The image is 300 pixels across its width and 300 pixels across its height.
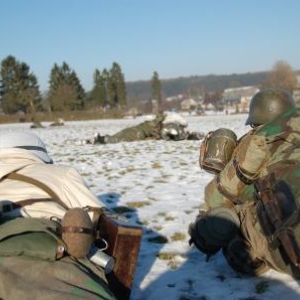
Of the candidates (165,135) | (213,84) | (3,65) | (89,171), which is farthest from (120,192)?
(213,84)

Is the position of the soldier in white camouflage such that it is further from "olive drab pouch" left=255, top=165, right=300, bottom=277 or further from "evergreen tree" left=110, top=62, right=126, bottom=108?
"evergreen tree" left=110, top=62, right=126, bottom=108

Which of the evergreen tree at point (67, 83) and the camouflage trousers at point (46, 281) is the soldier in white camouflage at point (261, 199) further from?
the evergreen tree at point (67, 83)

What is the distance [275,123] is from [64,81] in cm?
7382

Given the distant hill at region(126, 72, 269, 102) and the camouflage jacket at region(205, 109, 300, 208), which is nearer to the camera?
the camouflage jacket at region(205, 109, 300, 208)

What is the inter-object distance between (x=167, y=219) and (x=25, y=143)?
2309 millimetres

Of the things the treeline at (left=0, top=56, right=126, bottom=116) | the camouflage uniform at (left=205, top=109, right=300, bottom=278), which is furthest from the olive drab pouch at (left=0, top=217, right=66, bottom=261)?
the treeline at (left=0, top=56, right=126, bottom=116)

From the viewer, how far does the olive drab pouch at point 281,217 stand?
115 inches

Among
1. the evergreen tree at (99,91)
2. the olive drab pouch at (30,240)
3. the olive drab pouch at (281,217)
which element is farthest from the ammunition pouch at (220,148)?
the evergreen tree at (99,91)

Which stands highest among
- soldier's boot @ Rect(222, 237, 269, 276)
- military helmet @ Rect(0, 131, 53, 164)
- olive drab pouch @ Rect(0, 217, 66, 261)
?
military helmet @ Rect(0, 131, 53, 164)

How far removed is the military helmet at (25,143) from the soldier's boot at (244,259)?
1.42m

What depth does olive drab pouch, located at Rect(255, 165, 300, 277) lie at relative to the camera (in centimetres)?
293

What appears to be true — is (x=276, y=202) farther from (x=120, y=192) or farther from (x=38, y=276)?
(x=120, y=192)

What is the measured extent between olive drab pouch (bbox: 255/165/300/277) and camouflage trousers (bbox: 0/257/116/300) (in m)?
1.26

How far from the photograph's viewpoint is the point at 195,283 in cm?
352
